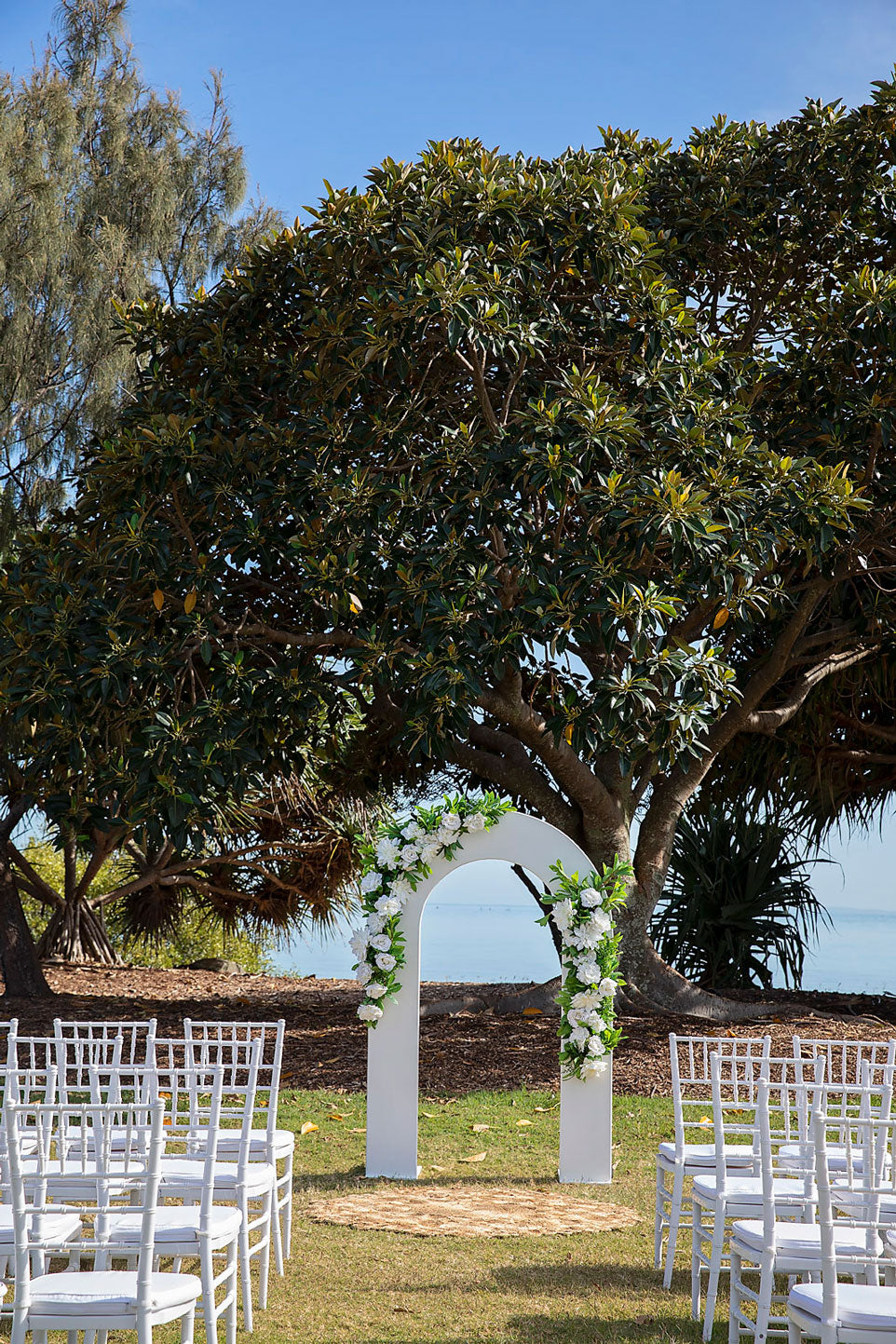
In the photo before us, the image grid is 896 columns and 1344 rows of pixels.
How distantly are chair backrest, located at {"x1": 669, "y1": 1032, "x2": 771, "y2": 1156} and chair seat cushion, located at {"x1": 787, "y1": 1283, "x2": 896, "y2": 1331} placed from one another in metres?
1.08

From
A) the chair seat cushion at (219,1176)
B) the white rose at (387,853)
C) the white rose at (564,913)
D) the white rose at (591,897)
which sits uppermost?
the white rose at (387,853)

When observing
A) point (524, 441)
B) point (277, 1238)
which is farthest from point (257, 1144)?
point (524, 441)

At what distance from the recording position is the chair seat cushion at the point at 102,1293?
3.06m

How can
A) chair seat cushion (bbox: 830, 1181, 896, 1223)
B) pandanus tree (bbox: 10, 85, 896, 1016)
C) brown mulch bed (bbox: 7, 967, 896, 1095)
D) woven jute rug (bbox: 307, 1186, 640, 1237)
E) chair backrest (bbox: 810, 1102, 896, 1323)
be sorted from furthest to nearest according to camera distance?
brown mulch bed (bbox: 7, 967, 896, 1095) < pandanus tree (bbox: 10, 85, 896, 1016) < woven jute rug (bbox: 307, 1186, 640, 1237) < chair seat cushion (bbox: 830, 1181, 896, 1223) < chair backrest (bbox: 810, 1102, 896, 1323)

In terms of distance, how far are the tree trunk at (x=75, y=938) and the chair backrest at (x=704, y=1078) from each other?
719 cm

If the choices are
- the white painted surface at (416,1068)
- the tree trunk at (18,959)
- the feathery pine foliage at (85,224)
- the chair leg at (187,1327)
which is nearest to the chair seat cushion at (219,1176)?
the chair leg at (187,1327)

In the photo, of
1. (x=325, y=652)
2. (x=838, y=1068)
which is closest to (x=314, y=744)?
(x=325, y=652)

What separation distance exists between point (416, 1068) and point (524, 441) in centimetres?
365

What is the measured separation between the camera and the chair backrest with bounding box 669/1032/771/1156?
4.69 meters

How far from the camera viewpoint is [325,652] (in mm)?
9492

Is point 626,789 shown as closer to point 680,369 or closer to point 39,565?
point 680,369

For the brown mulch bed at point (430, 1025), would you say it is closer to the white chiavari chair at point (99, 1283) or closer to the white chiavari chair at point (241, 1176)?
the white chiavari chair at point (241, 1176)

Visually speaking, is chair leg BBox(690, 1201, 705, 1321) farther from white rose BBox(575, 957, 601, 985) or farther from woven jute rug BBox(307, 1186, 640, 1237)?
white rose BBox(575, 957, 601, 985)

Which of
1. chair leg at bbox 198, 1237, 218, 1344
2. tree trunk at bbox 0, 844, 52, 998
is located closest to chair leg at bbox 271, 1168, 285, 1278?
chair leg at bbox 198, 1237, 218, 1344
